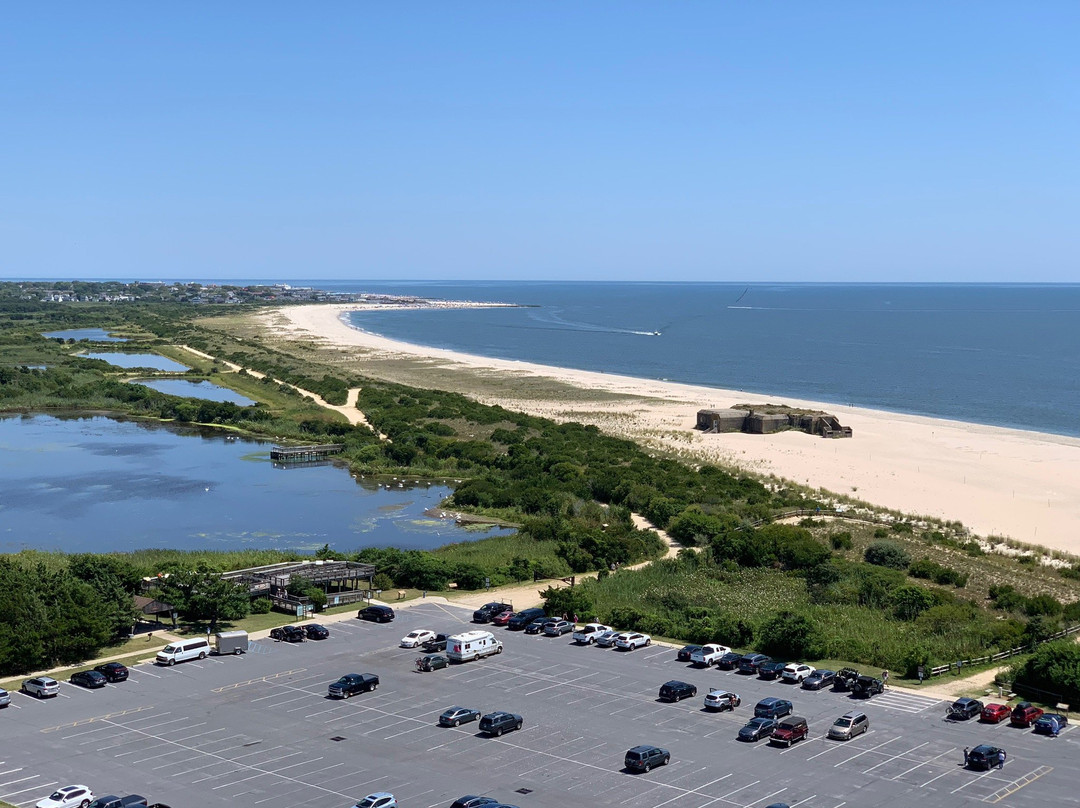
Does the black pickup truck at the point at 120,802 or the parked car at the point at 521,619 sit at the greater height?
the black pickup truck at the point at 120,802

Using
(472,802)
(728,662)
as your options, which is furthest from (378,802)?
(728,662)

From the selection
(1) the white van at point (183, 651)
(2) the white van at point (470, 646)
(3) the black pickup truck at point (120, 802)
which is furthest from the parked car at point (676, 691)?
(1) the white van at point (183, 651)

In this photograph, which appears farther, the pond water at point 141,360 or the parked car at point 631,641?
the pond water at point 141,360

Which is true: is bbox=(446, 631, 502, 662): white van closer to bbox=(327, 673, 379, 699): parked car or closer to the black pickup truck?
bbox=(327, 673, 379, 699): parked car

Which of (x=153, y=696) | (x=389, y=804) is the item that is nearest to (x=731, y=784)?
(x=389, y=804)

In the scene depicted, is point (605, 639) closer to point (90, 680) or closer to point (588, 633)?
point (588, 633)

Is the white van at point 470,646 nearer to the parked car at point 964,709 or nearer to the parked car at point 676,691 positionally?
the parked car at point 676,691

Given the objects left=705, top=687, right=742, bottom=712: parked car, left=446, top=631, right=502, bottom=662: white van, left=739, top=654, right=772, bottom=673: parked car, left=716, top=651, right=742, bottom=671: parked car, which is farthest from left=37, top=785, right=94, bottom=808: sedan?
left=739, top=654, right=772, bottom=673: parked car

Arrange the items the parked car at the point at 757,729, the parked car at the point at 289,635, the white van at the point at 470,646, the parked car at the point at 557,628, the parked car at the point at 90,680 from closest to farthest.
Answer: the parked car at the point at 757,729 → the parked car at the point at 90,680 → the white van at the point at 470,646 → the parked car at the point at 289,635 → the parked car at the point at 557,628
